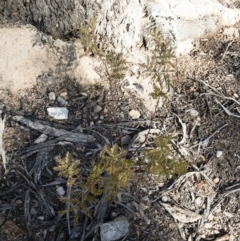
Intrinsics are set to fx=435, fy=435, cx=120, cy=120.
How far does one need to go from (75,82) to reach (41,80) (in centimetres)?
22

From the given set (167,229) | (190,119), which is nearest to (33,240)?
(167,229)

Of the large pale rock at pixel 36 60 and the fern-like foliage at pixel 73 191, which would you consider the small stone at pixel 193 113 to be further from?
the fern-like foliage at pixel 73 191

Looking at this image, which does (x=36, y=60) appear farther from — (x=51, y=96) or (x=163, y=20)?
(x=163, y=20)

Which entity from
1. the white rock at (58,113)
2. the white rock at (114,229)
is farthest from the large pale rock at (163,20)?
the white rock at (114,229)

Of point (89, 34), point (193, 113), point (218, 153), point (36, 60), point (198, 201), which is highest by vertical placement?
point (89, 34)

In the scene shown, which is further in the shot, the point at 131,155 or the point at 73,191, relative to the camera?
the point at 131,155

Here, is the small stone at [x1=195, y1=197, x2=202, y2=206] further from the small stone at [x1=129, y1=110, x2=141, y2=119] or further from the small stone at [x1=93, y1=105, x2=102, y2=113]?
the small stone at [x1=93, y1=105, x2=102, y2=113]

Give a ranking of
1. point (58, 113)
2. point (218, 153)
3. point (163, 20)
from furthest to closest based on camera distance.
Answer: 1. point (163, 20)
2. point (218, 153)
3. point (58, 113)

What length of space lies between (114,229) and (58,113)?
2.58 ft

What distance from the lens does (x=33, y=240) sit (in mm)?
2260

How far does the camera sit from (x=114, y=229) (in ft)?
7.64

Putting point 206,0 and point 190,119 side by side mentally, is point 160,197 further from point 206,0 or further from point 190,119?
point 206,0

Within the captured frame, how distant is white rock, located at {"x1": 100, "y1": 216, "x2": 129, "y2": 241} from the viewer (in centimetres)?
231

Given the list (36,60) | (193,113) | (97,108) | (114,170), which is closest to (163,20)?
(193,113)
